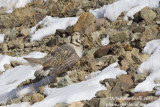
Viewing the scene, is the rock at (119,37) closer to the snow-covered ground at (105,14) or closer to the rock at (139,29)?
the rock at (139,29)

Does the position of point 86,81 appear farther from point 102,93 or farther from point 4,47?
point 4,47

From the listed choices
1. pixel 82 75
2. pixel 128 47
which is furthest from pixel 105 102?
pixel 128 47

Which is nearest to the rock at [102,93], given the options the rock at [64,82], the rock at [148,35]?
the rock at [64,82]

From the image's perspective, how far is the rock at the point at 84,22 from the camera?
7.91 m

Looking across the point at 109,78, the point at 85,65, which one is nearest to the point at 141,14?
the point at 85,65

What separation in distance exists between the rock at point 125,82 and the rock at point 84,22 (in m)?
2.99

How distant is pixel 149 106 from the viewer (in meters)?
3.95

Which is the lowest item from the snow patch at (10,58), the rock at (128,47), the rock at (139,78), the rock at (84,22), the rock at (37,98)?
the rock at (37,98)

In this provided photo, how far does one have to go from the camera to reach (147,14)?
743 centimetres

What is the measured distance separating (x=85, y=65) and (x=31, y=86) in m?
1.05

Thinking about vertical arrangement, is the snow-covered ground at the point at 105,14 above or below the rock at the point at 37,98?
above

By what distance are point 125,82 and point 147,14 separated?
9.40ft

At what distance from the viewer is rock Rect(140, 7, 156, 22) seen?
24.2 ft

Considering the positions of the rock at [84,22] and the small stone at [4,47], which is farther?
the small stone at [4,47]
